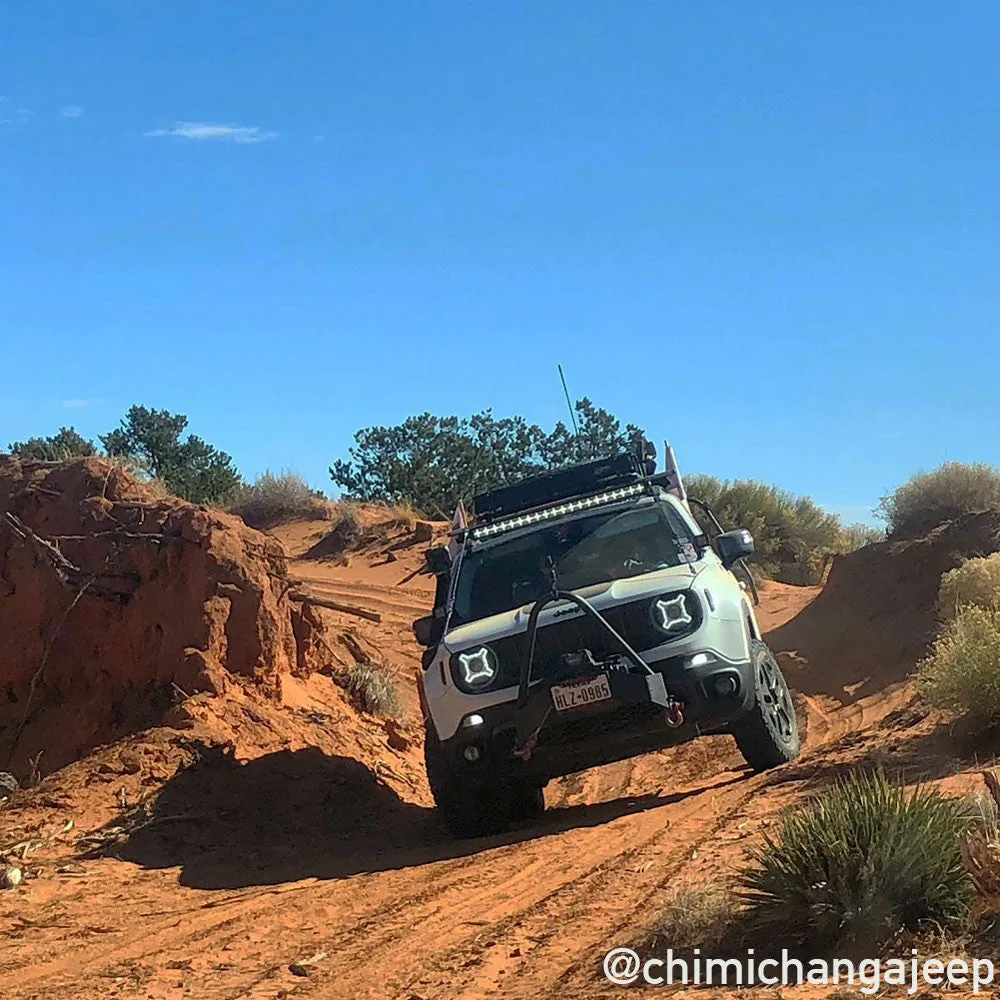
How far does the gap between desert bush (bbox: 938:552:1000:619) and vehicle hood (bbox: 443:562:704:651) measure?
5822mm

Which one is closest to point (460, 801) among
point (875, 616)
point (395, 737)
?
point (395, 737)

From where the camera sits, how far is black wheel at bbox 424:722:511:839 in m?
8.58

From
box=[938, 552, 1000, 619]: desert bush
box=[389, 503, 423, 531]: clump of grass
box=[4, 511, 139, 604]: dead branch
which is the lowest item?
box=[938, 552, 1000, 619]: desert bush

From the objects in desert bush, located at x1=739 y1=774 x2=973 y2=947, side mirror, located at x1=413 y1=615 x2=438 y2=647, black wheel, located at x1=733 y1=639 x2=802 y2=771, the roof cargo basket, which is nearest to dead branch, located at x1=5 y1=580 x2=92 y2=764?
side mirror, located at x1=413 y1=615 x2=438 y2=647

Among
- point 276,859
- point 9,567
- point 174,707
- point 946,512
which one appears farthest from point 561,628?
point 946,512

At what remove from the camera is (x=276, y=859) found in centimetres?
894

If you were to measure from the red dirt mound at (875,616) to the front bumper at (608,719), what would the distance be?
5999 millimetres

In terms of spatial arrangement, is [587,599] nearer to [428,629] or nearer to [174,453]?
[428,629]

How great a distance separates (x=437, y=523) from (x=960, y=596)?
14.4 metres

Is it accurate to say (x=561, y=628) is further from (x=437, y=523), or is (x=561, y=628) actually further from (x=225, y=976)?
(x=437, y=523)

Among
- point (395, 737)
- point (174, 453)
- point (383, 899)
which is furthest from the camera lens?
point (174, 453)

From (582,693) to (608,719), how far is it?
0.99 ft

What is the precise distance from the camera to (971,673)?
8.56m

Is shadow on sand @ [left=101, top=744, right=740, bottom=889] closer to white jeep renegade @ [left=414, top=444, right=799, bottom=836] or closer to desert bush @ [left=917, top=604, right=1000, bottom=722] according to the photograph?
white jeep renegade @ [left=414, top=444, right=799, bottom=836]
